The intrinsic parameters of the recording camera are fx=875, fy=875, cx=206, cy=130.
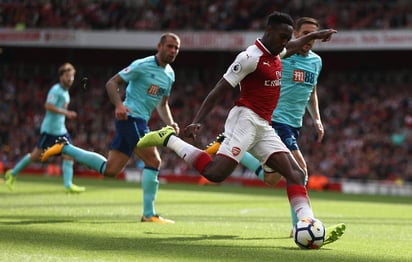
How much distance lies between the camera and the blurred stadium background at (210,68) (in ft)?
97.5

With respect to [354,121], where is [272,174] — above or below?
below

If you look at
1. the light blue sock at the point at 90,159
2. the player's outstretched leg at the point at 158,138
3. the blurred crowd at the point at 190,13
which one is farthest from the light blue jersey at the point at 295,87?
the blurred crowd at the point at 190,13

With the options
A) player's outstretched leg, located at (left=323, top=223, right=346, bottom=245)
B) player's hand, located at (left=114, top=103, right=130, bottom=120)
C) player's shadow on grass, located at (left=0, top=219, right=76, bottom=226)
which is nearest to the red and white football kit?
player's outstretched leg, located at (left=323, top=223, right=346, bottom=245)

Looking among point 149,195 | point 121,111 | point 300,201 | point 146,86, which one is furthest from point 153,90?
point 300,201

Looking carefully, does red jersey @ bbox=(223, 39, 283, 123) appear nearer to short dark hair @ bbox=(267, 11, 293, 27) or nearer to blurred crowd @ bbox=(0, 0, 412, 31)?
short dark hair @ bbox=(267, 11, 293, 27)

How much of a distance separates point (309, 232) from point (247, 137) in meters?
1.13

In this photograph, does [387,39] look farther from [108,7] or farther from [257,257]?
[257,257]

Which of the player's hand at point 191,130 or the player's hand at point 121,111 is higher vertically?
the player's hand at point 121,111

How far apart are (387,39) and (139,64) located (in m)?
20.8

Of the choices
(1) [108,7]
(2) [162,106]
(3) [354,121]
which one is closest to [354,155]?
(3) [354,121]

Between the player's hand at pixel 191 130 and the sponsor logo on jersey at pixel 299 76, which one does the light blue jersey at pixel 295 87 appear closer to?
the sponsor logo on jersey at pixel 299 76

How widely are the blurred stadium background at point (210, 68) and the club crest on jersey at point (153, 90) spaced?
52.9 feet

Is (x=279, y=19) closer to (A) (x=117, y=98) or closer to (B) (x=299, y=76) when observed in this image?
(B) (x=299, y=76)

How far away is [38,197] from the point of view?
16.4 m
